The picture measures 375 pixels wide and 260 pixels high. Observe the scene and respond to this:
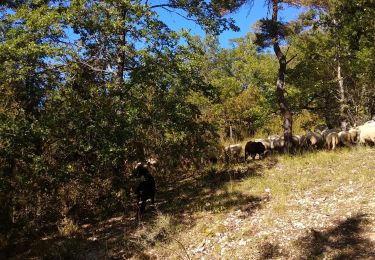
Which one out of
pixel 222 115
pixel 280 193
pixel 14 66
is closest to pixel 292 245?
pixel 280 193

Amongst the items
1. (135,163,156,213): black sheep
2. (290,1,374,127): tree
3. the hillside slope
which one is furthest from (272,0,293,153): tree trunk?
(135,163,156,213): black sheep

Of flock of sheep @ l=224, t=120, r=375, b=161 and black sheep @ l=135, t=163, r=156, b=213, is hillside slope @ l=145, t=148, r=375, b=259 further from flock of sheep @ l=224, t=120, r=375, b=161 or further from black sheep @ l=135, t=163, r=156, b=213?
→ flock of sheep @ l=224, t=120, r=375, b=161

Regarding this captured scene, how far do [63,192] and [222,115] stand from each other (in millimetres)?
14866

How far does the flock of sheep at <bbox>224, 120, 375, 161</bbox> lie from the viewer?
46.9 ft

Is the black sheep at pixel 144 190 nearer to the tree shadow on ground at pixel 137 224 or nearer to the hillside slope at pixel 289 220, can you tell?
the tree shadow on ground at pixel 137 224

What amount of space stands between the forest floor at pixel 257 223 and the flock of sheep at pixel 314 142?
288 centimetres

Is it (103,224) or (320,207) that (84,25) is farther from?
(320,207)

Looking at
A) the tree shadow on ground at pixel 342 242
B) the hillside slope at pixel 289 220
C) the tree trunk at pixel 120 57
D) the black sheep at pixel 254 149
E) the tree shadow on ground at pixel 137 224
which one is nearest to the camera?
the tree shadow on ground at pixel 342 242

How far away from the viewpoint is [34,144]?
9570 mm

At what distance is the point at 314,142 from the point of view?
1614cm

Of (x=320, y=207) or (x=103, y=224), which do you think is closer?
(x=320, y=207)

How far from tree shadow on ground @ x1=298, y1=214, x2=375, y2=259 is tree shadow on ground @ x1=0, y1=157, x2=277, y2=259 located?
6.13 feet

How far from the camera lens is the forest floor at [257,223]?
Result: 23.5 ft

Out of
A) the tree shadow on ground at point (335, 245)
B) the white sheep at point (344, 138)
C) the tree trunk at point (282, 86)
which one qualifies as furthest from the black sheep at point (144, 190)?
the white sheep at point (344, 138)
